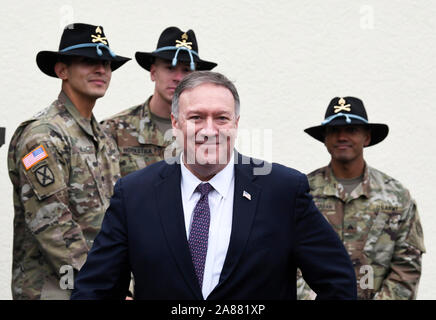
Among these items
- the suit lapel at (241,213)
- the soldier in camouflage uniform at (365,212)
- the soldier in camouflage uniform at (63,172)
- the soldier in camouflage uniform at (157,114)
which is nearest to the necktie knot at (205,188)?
the suit lapel at (241,213)

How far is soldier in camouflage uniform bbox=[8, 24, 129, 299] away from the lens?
3889mm

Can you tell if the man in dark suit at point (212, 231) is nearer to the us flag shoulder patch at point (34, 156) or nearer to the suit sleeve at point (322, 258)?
the suit sleeve at point (322, 258)

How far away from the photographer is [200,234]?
9.02 ft

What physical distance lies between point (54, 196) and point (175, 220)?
1362 mm

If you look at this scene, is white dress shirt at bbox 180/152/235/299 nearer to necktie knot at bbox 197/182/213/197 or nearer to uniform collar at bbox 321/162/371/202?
necktie knot at bbox 197/182/213/197

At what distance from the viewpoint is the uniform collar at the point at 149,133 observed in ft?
16.5

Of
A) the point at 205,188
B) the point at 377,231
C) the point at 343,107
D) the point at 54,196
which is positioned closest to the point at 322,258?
the point at 205,188

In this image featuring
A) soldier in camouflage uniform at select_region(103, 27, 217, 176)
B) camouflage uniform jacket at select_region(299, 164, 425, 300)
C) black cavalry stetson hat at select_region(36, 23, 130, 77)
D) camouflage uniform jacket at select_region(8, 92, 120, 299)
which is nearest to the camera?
camouflage uniform jacket at select_region(8, 92, 120, 299)

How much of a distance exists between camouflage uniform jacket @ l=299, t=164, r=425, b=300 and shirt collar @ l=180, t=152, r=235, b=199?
225 cm

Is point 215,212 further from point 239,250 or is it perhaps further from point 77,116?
point 77,116

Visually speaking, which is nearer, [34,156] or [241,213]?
[241,213]

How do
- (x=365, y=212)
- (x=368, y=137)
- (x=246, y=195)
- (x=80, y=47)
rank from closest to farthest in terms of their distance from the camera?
1. (x=246, y=195)
2. (x=80, y=47)
3. (x=365, y=212)
4. (x=368, y=137)

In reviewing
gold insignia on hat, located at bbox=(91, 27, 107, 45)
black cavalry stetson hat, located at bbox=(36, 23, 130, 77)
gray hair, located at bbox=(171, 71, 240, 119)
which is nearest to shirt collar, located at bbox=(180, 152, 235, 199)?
gray hair, located at bbox=(171, 71, 240, 119)
